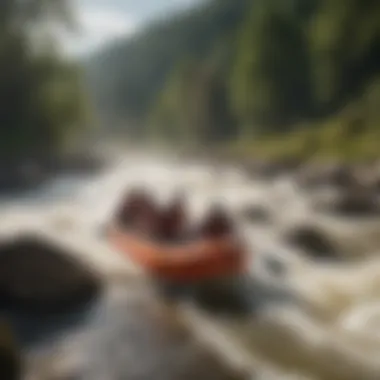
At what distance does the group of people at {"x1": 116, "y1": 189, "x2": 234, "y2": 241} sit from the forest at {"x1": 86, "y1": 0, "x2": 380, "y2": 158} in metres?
0.13

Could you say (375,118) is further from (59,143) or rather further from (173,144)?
(59,143)

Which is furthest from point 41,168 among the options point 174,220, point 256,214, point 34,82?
point 256,214

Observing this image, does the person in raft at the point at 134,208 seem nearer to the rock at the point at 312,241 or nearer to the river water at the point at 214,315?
the river water at the point at 214,315

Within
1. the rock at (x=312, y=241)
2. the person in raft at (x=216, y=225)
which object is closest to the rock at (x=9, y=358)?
the person in raft at (x=216, y=225)

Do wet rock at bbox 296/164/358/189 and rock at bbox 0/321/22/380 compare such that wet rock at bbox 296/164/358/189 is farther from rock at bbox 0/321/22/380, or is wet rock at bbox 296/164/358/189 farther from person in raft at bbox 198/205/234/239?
rock at bbox 0/321/22/380

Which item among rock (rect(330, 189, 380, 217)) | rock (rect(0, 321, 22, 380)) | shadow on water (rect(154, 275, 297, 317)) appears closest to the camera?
rock (rect(0, 321, 22, 380))

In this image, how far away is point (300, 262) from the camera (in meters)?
1.29

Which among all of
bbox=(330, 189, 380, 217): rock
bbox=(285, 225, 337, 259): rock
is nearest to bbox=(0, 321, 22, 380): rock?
bbox=(285, 225, 337, 259): rock

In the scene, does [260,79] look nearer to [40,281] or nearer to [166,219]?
[166,219]

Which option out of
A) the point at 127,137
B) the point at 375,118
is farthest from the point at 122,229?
the point at 375,118

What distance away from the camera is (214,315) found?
47.9 inches

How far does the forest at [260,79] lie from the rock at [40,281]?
29 centimetres

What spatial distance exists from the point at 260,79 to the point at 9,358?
0.69 meters

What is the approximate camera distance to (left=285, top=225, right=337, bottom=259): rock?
4.25 feet
